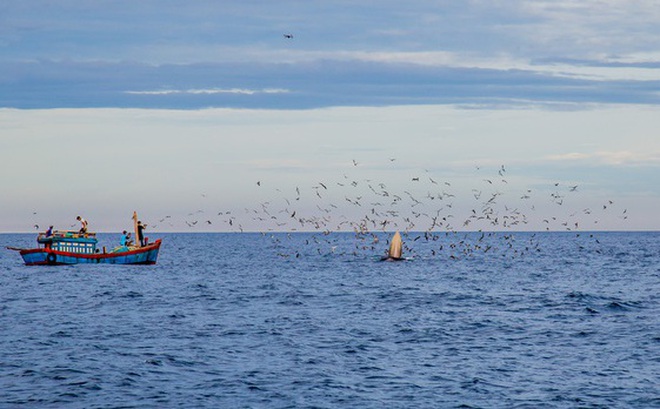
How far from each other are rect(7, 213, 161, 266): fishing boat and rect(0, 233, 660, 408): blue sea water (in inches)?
733

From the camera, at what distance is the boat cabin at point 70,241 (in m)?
93.1

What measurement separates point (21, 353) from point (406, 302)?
97.7ft

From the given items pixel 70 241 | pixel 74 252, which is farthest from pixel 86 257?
pixel 70 241

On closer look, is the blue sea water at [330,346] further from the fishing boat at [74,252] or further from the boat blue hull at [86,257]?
the boat blue hull at [86,257]

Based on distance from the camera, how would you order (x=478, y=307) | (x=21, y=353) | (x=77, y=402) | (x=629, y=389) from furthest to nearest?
(x=478, y=307)
(x=21, y=353)
(x=629, y=389)
(x=77, y=402)

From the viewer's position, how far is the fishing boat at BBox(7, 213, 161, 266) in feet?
307

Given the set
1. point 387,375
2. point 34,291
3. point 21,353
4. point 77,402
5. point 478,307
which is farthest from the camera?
point 34,291

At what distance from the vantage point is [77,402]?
2747cm

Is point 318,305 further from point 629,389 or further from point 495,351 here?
point 629,389

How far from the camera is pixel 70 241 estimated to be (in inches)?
3696

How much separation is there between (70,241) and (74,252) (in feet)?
5.68

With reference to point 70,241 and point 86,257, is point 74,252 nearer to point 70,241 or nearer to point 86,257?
point 86,257

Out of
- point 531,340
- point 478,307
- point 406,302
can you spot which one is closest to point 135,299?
point 406,302

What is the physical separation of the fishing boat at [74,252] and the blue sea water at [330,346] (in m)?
18.6
